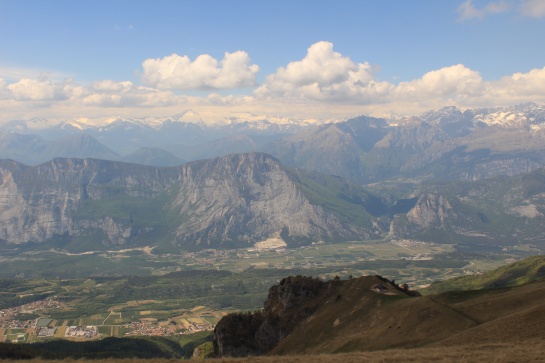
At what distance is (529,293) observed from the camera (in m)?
93.6

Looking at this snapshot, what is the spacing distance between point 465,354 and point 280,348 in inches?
2637

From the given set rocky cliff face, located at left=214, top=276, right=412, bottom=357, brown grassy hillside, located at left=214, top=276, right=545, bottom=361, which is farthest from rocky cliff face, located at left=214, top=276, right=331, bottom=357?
brown grassy hillside, located at left=214, top=276, right=545, bottom=361

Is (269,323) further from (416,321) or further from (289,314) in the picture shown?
(416,321)

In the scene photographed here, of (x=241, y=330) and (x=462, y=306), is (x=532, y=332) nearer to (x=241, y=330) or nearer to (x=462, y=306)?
(x=462, y=306)

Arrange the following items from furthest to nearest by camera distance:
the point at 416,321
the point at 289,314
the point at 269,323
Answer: the point at 289,314
the point at 269,323
the point at 416,321

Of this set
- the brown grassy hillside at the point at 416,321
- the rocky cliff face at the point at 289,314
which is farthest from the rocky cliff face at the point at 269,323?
the brown grassy hillside at the point at 416,321

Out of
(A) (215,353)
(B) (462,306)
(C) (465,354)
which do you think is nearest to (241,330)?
(A) (215,353)

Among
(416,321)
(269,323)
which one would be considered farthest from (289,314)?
(416,321)

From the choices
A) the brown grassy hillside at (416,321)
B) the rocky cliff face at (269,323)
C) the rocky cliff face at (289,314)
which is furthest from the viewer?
the rocky cliff face at (269,323)

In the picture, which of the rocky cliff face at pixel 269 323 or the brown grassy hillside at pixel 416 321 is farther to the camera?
the rocky cliff face at pixel 269 323

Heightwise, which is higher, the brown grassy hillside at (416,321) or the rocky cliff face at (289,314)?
the brown grassy hillside at (416,321)

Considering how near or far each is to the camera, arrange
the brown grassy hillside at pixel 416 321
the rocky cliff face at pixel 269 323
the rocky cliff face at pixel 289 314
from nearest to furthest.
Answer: the brown grassy hillside at pixel 416 321, the rocky cliff face at pixel 289 314, the rocky cliff face at pixel 269 323

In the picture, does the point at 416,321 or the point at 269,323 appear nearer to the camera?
the point at 416,321

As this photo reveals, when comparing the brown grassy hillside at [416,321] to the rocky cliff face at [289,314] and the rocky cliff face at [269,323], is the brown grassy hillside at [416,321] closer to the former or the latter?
the rocky cliff face at [289,314]
